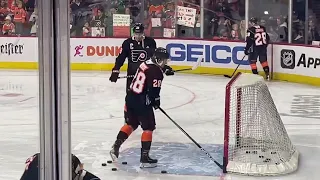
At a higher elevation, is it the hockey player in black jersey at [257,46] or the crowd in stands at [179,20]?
the crowd in stands at [179,20]

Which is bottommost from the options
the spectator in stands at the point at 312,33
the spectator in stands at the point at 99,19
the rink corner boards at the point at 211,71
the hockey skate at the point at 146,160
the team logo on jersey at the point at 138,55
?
the hockey skate at the point at 146,160

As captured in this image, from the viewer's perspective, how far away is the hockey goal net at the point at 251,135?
3490 mm

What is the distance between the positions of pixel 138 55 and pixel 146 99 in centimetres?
88

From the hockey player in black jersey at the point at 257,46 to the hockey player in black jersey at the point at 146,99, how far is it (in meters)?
4.66

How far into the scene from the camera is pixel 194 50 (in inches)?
362

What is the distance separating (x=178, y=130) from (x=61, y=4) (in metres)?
3.62

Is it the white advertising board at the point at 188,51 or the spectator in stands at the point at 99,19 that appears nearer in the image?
the white advertising board at the point at 188,51

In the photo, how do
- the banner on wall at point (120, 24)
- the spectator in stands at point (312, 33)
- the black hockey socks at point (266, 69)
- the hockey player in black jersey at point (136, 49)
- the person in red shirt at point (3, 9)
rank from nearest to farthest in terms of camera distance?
the person in red shirt at point (3, 9), the hockey player in black jersey at point (136, 49), the black hockey socks at point (266, 69), the spectator in stands at point (312, 33), the banner on wall at point (120, 24)

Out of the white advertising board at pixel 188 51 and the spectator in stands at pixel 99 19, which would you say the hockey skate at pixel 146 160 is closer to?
the white advertising board at pixel 188 51

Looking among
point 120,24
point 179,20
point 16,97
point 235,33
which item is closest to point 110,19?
point 120,24

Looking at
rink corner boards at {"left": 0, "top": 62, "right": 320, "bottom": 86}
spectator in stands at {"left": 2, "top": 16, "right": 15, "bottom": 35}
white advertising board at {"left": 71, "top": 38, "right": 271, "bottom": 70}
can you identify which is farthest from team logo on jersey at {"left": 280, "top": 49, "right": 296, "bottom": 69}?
spectator in stands at {"left": 2, "top": 16, "right": 15, "bottom": 35}

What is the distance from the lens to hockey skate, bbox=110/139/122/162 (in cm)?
377

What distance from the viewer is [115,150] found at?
12.6 feet

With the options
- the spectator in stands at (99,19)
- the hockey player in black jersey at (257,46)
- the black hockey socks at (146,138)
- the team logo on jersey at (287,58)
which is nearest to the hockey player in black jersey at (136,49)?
the black hockey socks at (146,138)
